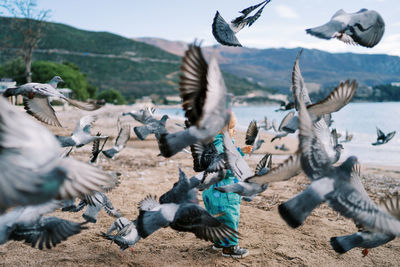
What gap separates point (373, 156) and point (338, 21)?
14.6 metres

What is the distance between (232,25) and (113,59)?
94.3 meters

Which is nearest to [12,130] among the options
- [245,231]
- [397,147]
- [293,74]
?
[293,74]

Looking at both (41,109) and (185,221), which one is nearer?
(185,221)

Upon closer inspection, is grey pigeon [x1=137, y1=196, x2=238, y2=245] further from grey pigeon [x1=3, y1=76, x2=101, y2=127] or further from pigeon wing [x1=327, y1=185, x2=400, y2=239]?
grey pigeon [x1=3, y1=76, x2=101, y2=127]

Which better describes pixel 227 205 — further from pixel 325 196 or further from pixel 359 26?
pixel 359 26

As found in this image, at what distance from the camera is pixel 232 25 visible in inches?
128

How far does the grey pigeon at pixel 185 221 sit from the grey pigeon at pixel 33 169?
67 cm

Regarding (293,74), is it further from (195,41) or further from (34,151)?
(34,151)

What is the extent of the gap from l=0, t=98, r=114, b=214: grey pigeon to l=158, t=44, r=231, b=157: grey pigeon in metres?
0.55

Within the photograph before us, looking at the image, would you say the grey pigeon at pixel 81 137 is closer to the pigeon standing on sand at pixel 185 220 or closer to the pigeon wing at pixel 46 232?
the pigeon wing at pixel 46 232

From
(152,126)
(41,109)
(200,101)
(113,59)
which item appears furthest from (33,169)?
(113,59)

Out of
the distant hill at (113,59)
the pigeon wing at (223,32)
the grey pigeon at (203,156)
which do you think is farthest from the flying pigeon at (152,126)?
the distant hill at (113,59)

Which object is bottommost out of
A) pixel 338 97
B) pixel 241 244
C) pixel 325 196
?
pixel 241 244

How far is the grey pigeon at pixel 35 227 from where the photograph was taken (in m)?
2.53
